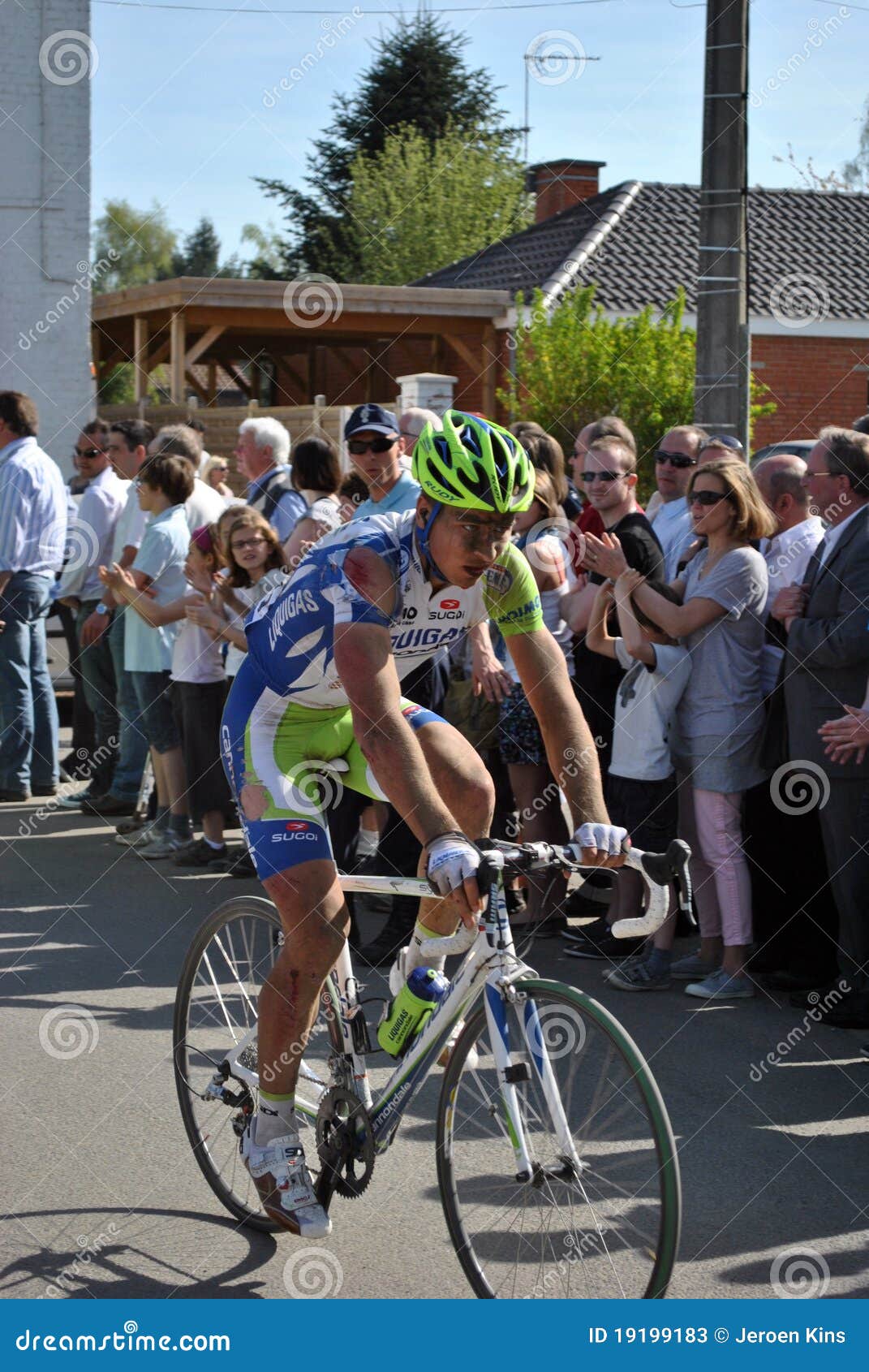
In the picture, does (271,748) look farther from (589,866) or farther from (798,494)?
(798,494)

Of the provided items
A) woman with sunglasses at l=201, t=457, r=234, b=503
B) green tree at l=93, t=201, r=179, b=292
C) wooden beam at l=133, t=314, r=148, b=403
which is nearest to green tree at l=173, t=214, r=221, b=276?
green tree at l=93, t=201, r=179, b=292

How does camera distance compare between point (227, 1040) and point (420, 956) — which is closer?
point (420, 956)

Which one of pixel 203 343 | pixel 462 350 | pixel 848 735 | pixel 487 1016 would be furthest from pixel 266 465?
pixel 462 350

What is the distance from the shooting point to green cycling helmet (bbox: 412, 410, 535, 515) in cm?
352

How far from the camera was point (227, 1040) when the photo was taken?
4402mm

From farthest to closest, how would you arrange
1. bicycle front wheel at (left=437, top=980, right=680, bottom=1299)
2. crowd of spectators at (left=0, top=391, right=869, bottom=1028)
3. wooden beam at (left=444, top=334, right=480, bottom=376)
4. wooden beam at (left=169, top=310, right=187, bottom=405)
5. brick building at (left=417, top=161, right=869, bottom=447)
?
1. brick building at (left=417, top=161, right=869, bottom=447)
2. wooden beam at (left=444, top=334, right=480, bottom=376)
3. wooden beam at (left=169, top=310, right=187, bottom=405)
4. crowd of spectators at (left=0, top=391, right=869, bottom=1028)
5. bicycle front wheel at (left=437, top=980, right=680, bottom=1299)

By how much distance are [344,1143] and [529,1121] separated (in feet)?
2.35

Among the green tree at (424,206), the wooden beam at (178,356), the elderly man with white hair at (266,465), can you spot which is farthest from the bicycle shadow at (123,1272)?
the green tree at (424,206)

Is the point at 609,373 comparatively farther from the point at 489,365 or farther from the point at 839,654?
the point at 839,654

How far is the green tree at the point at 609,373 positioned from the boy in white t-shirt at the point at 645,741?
16.7m

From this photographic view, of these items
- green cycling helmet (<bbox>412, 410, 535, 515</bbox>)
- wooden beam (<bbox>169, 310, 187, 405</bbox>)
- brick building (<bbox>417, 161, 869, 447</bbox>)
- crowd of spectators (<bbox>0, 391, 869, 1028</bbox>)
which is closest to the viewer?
green cycling helmet (<bbox>412, 410, 535, 515</bbox>)

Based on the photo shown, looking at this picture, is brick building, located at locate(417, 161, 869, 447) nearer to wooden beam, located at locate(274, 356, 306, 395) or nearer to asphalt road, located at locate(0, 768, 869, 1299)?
wooden beam, located at locate(274, 356, 306, 395)

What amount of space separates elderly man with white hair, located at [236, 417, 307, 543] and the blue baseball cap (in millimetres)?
1525

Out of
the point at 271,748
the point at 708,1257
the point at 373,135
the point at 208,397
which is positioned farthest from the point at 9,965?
the point at 373,135
